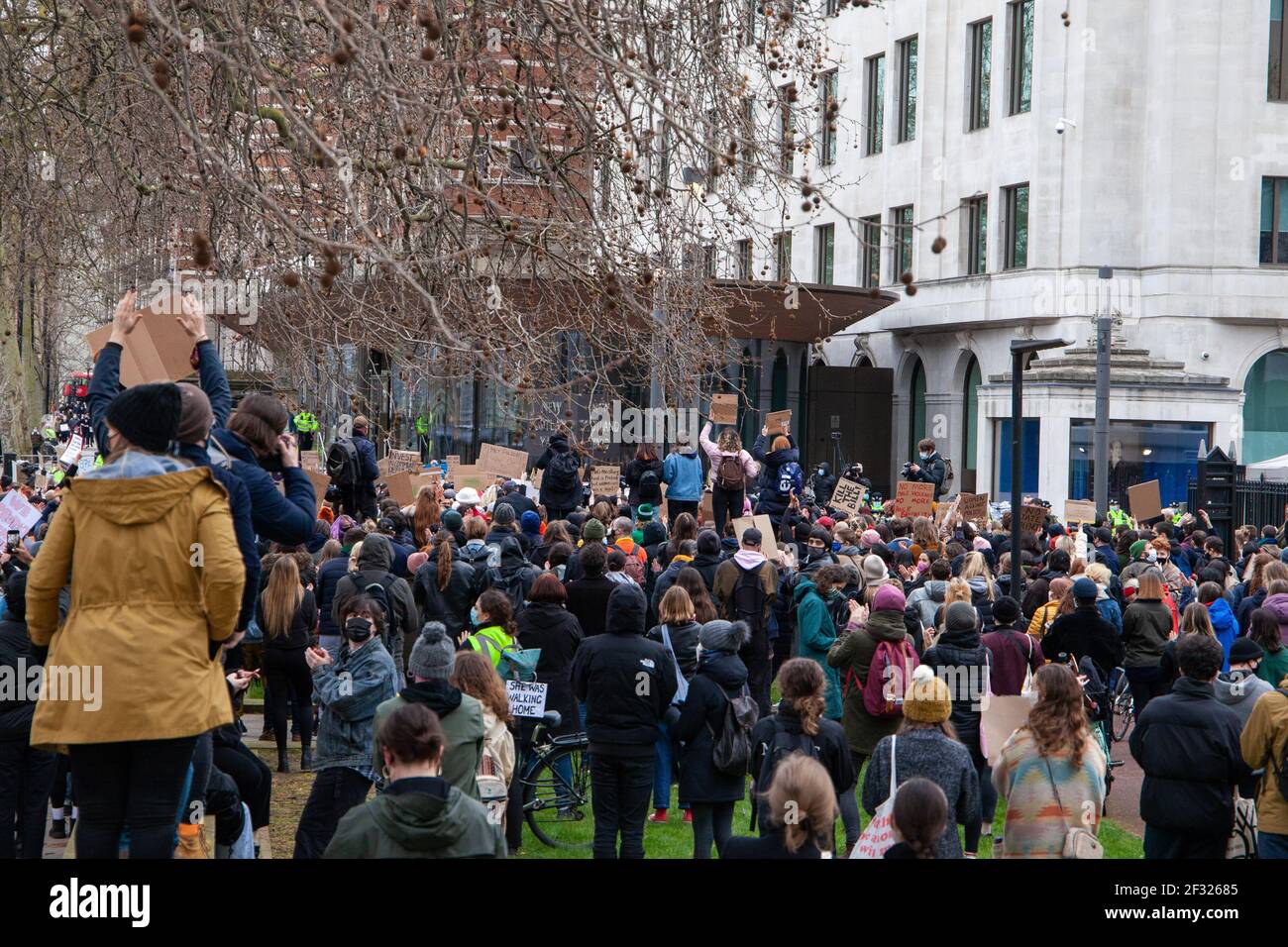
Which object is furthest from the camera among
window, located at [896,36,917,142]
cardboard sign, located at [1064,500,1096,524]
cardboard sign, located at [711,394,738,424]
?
window, located at [896,36,917,142]

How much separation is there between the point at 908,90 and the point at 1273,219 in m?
9.72

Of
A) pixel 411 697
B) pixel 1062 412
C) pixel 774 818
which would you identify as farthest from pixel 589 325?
pixel 1062 412

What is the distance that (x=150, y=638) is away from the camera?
16.9 ft

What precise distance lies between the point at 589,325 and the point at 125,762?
19.0ft

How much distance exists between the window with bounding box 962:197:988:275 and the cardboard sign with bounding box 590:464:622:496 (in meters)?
19.9

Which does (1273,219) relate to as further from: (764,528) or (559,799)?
(559,799)

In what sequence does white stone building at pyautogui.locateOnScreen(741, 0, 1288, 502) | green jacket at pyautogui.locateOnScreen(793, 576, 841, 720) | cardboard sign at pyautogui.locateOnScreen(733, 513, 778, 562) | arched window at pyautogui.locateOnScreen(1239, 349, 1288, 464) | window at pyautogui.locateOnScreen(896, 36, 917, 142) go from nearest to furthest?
green jacket at pyautogui.locateOnScreen(793, 576, 841, 720), cardboard sign at pyautogui.locateOnScreen(733, 513, 778, 562), white stone building at pyautogui.locateOnScreen(741, 0, 1288, 502), arched window at pyautogui.locateOnScreen(1239, 349, 1288, 464), window at pyautogui.locateOnScreen(896, 36, 917, 142)

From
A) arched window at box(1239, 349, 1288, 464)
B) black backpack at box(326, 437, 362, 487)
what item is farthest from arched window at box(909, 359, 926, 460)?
black backpack at box(326, 437, 362, 487)

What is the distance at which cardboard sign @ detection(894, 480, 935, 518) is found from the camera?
63.0 ft

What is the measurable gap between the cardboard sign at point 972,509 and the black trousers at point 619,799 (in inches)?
433

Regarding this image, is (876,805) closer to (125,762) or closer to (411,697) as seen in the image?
(411,697)

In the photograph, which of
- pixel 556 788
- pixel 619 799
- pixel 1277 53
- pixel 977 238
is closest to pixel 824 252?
pixel 977 238

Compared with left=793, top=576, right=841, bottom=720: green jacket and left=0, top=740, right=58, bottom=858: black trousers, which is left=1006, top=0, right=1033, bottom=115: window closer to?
left=793, top=576, right=841, bottom=720: green jacket

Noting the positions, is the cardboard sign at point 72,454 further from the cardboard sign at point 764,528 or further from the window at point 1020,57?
the window at point 1020,57
